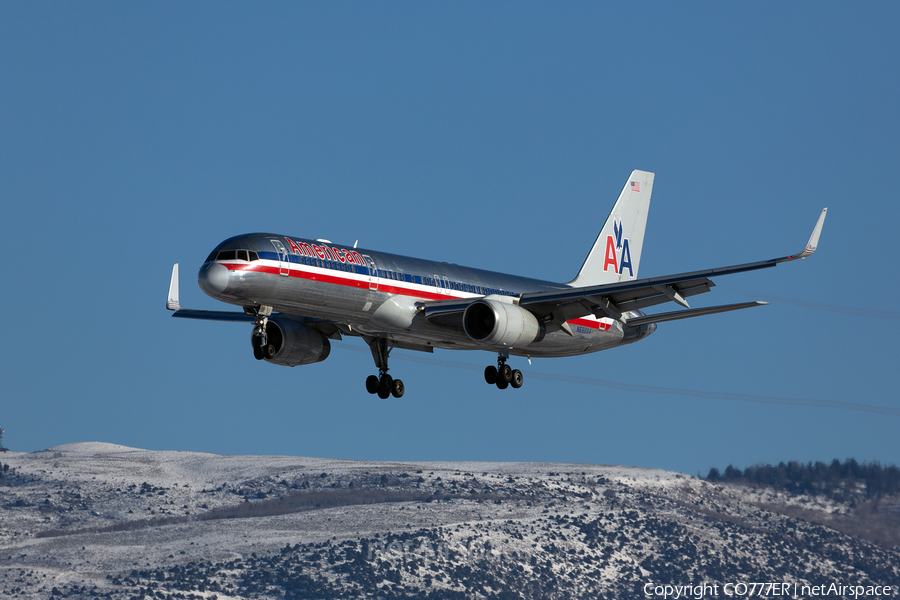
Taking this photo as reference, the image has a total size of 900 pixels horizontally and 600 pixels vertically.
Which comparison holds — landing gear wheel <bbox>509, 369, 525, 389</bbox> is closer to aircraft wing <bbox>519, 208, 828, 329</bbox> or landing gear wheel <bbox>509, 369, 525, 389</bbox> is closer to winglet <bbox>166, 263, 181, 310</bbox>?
aircraft wing <bbox>519, 208, 828, 329</bbox>

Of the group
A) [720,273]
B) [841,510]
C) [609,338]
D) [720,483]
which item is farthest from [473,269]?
[720,483]

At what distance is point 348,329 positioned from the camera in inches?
2250

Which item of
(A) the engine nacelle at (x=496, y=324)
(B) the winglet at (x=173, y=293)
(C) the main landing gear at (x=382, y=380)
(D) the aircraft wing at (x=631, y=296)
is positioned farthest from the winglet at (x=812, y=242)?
(B) the winglet at (x=173, y=293)

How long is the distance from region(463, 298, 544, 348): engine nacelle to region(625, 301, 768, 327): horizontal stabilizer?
7.58m

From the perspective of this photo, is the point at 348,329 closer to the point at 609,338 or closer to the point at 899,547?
the point at 609,338

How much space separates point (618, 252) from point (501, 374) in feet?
54.7

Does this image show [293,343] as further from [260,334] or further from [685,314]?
[685,314]

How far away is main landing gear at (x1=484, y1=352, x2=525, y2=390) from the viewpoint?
57781 millimetres

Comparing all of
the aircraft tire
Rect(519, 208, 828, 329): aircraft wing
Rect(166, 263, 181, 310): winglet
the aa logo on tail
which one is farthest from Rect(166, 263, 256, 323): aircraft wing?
the aa logo on tail

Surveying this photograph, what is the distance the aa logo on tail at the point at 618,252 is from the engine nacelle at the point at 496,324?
17.0m

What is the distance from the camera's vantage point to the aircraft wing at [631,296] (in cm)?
4909

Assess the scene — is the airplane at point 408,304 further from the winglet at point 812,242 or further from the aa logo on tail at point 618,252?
the aa logo on tail at point 618,252

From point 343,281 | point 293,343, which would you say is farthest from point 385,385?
point 343,281

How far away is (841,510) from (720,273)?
3008 inches
